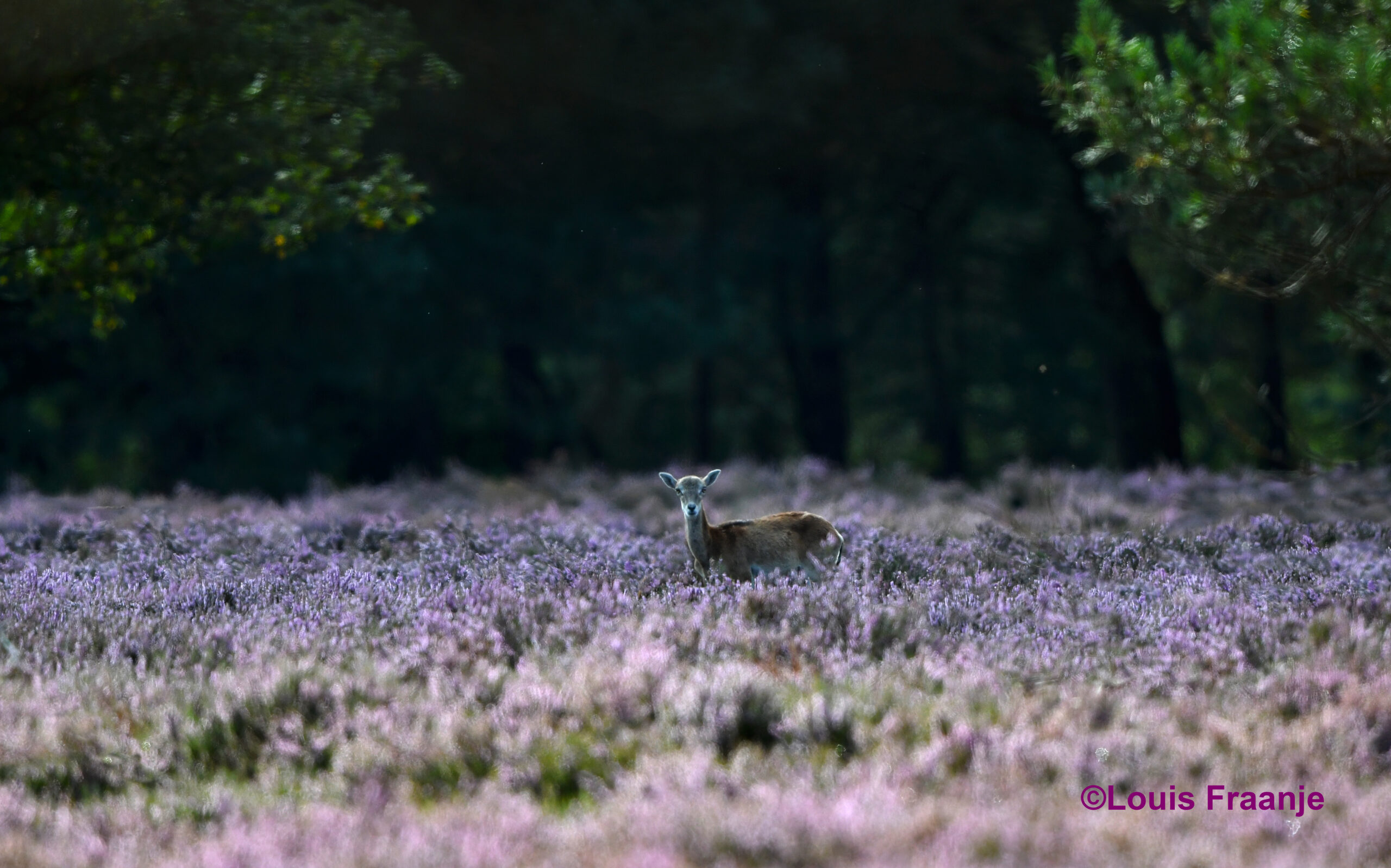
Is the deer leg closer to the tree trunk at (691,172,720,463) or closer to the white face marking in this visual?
the white face marking

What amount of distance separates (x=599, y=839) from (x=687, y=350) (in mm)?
23883

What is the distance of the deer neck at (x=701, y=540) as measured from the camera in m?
8.59

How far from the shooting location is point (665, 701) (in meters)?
5.45

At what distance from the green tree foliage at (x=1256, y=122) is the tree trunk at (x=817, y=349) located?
52.5ft

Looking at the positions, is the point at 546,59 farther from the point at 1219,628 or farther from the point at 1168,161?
the point at 1219,628

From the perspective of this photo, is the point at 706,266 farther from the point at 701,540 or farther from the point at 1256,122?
the point at 701,540

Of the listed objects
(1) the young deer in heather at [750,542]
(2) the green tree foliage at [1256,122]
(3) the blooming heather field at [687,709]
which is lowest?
(3) the blooming heather field at [687,709]

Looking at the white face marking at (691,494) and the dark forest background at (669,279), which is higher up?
the dark forest background at (669,279)

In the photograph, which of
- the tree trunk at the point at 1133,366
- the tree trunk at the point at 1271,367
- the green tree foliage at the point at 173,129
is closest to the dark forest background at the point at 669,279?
the tree trunk at the point at 1133,366

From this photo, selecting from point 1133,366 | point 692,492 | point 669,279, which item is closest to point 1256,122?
point 692,492

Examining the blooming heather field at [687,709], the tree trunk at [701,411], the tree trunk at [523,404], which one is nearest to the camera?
the blooming heather field at [687,709]

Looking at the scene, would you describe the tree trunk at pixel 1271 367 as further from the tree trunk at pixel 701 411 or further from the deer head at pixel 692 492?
the deer head at pixel 692 492

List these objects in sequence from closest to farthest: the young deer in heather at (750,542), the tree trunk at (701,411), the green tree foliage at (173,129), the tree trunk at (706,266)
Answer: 1. the young deer in heather at (750,542)
2. the green tree foliage at (173,129)
3. the tree trunk at (706,266)
4. the tree trunk at (701,411)

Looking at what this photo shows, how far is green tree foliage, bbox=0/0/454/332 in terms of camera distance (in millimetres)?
11039
